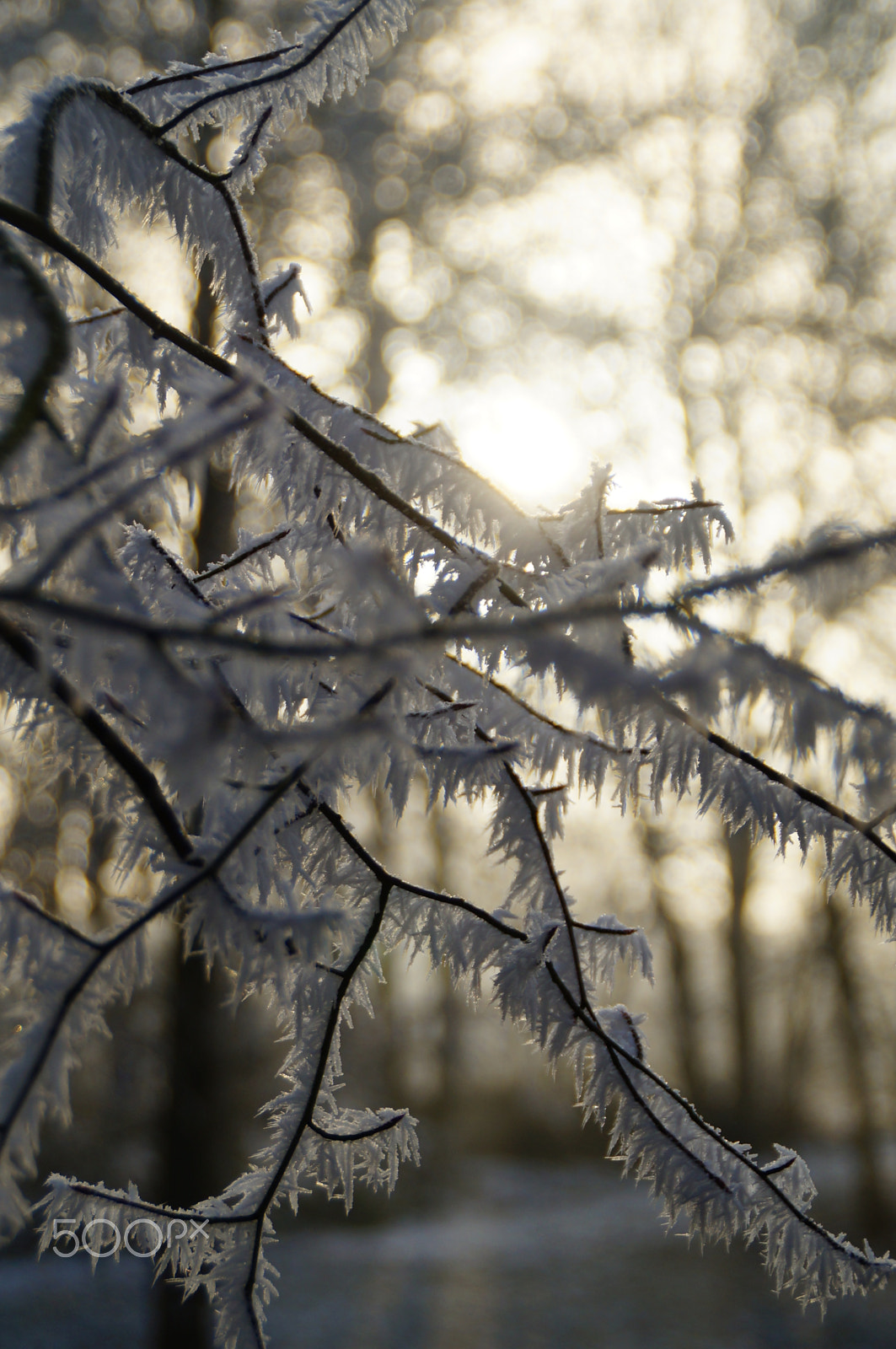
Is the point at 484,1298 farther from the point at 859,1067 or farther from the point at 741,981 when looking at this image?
the point at 859,1067

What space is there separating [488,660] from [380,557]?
21.1 inches

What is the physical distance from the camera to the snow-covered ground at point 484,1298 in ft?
20.2

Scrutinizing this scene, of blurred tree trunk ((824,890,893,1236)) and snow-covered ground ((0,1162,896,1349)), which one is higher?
blurred tree trunk ((824,890,893,1236))

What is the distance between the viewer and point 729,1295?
22.6 ft

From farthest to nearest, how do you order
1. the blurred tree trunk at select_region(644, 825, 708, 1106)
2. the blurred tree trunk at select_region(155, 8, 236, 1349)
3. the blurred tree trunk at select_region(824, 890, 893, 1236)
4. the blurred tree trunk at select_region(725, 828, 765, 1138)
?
the blurred tree trunk at select_region(644, 825, 708, 1106)
the blurred tree trunk at select_region(725, 828, 765, 1138)
the blurred tree trunk at select_region(824, 890, 893, 1236)
the blurred tree trunk at select_region(155, 8, 236, 1349)

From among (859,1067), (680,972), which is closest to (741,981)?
(680,972)

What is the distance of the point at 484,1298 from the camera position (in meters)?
7.13

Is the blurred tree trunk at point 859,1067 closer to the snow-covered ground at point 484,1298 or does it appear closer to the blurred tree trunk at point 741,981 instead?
the blurred tree trunk at point 741,981

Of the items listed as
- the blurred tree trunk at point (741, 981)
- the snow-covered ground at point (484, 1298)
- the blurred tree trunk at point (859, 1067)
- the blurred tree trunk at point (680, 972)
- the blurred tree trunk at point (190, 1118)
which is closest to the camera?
the blurred tree trunk at point (190, 1118)

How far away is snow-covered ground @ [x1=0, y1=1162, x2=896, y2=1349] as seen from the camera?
6164mm

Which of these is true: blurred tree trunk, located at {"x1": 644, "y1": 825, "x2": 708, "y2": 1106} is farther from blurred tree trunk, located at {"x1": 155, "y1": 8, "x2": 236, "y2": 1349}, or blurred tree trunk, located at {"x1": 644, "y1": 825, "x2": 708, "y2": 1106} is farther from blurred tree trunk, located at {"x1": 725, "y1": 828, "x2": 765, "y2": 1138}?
blurred tree trunk, located at {"x1": 155, "y1": 8, "x2": 236, "y2": 1349}

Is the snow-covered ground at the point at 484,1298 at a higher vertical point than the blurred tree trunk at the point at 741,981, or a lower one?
lower

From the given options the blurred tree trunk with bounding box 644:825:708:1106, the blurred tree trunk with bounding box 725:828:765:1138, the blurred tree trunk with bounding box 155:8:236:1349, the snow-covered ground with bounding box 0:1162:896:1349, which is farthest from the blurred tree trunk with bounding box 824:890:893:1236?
the blurred tree trunk with bounding box 155:8:236:1349

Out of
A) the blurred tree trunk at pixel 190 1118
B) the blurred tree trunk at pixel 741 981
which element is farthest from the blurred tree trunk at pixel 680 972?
the blurred tree trunk at pixel 190 1118
